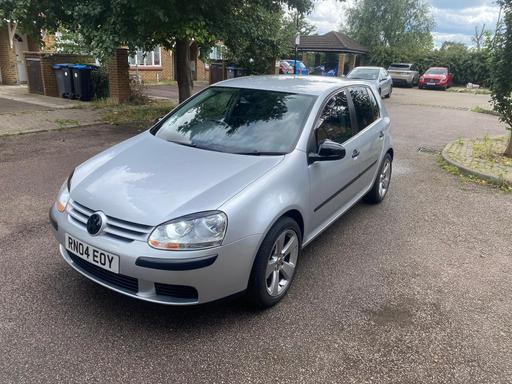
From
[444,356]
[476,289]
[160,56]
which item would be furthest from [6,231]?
[160,56]

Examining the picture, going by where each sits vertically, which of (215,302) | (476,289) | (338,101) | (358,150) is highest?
(338,101)

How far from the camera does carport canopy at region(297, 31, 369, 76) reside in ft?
117

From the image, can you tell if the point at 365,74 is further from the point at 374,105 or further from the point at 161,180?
the point at 161,180

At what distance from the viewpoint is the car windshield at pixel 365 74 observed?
61.9 feet

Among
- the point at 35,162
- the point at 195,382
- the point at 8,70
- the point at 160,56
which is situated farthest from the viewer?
the point at 160,56

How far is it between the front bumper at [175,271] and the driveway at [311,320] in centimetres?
33

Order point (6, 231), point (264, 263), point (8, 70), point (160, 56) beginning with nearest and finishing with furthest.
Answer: point (264, 263), point (6, 231), point (8, 70), point (160, 56)

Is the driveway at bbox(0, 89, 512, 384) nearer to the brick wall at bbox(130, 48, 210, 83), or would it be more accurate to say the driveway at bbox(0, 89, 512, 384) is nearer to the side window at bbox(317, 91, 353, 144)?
the side window at bbox(317, 91, 353, 144)

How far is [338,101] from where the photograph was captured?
4188 millimetres

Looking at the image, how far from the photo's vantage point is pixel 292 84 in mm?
4273

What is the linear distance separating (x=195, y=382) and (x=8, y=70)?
64.7 ft

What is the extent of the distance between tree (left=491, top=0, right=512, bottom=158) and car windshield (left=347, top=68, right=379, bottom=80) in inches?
438

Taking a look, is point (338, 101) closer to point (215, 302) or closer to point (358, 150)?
point (358, 150)

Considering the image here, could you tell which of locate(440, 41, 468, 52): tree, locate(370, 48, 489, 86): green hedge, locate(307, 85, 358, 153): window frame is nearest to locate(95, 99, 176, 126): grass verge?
locate(307, 85, 358, 153): window frame
